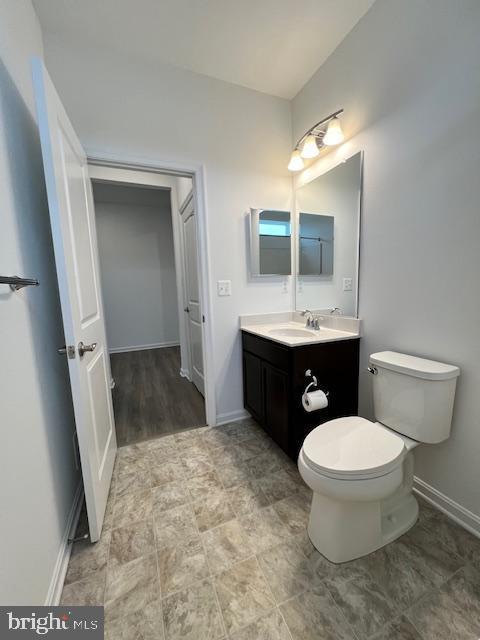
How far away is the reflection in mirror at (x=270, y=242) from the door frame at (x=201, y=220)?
0.38 meters

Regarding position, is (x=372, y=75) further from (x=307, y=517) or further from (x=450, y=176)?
(x=307, y=517)

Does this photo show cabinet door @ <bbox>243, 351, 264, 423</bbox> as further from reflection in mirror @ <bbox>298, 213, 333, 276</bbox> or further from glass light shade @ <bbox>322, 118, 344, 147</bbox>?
glass light shade @ <bbox>322, 118, 344, 147</bbox>

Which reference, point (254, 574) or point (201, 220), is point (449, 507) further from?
point (201, 220)

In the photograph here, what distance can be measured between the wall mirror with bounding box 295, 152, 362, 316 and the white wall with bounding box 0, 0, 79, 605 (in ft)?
5.55

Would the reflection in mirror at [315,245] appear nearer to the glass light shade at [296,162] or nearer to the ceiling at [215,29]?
the glass light shade at [296,162]

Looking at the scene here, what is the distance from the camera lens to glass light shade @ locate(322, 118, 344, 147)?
1.57 meters

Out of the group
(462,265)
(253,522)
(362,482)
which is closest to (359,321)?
(462,265)

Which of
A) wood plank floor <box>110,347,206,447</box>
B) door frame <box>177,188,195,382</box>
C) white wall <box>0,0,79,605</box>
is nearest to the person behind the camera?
white wall <box>0,0,79,605</box>

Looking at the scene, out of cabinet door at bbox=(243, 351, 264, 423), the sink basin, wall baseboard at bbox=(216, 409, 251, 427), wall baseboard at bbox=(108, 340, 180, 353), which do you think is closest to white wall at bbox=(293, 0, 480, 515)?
the sink basin

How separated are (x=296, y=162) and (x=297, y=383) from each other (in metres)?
1.62

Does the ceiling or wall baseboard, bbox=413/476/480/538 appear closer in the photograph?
wall baseboard, bbox=413/476/480/538

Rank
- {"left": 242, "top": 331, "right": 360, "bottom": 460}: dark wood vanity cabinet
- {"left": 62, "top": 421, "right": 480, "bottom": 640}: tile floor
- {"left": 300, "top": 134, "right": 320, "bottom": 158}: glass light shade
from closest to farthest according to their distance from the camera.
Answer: {"left": 62, "top": 421, "right": 480, "bottom": 640}: tile floor
{"left": 242, "top": 331, "right": 360, "bottom": 460}: dark wood vanity cabinet
{"left": 300, "top": 134, "right": 320, "bottom": 158}: glass light shade

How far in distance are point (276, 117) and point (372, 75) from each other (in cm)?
79

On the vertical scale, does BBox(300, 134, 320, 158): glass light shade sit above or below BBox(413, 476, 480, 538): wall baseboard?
above
